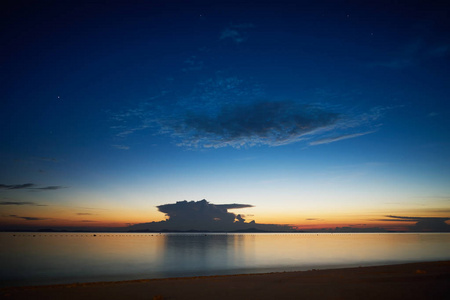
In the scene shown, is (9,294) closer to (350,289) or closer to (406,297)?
(350,289)

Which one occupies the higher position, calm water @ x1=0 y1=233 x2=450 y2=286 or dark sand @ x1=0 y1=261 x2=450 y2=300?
dark sand @ x1=0 y1=261 x2=450 y2=300

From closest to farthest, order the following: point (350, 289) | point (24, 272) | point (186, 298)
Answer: point (186, 298) < point (350, 289) < point (24, 272)

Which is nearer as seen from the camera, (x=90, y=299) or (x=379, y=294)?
(x=90, y=299)

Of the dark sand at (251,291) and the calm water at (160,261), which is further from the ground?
the dark sand at (251,291)

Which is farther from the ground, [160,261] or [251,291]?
[251,291]

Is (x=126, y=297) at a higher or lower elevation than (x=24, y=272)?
higher

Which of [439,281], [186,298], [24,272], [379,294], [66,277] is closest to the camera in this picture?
[186,298]

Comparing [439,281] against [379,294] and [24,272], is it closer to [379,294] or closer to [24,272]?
[379,294]

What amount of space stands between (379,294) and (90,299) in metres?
15.1

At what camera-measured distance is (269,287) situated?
16953mm

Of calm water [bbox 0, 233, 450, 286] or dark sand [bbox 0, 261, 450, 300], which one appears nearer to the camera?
dark sand [bbox 0, 261, 450, 300]

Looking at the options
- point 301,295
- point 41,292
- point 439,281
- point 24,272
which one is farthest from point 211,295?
point 24,272

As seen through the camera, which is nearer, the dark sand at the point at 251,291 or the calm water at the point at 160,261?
the dark sand at the point at 251,291

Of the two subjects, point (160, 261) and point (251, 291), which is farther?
point (160, 261)
